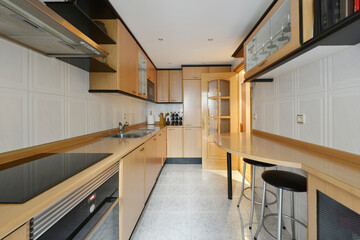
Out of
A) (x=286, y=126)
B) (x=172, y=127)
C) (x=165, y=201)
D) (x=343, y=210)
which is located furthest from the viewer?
(x=172, y=127)

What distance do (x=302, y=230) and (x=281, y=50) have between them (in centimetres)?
157

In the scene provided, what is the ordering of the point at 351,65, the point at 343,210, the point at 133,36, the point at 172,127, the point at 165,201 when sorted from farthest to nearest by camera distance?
the point at 172,127 → the point at 133,36 → the point at 165,201 → the point at 351,65 → the point at 343,210

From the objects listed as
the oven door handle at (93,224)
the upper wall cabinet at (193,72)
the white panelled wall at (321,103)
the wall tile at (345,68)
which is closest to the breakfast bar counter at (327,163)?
the white panelled wall at (321,103)

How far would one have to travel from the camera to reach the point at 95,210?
902 mm

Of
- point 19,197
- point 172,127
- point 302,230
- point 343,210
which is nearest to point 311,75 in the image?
point 343,210

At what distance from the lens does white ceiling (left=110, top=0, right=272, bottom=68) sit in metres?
1.74

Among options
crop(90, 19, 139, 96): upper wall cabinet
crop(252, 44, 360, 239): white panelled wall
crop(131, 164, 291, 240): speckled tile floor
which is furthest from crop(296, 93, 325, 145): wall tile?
crop(90, 19, 139, 96): upper wall cabinet

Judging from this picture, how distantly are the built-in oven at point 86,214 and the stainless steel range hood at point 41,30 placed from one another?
0.80 metres

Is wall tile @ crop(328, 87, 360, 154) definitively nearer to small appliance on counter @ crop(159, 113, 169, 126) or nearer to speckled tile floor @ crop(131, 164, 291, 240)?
speckled tile floor @ crop(131, 164, 291, 240)

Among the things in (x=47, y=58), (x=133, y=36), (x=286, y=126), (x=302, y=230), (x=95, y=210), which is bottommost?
(x=302, y=230)

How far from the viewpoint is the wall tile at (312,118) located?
1.25 meters

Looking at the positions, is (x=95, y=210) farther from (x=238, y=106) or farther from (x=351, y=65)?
(x=238, y=106)

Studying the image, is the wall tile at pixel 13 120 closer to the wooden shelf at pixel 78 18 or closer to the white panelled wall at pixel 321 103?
the wooden shelf at pixel 78 18

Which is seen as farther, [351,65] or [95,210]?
[351,65]
